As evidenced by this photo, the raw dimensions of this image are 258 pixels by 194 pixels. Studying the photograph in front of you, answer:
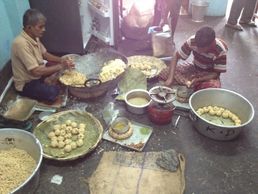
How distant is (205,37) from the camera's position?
2414 mm

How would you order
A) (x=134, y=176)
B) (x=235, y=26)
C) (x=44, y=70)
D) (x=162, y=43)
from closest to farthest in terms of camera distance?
1. (x=134, y=176)
2. (x=44, y=70)
3. (x=162, y=43)
4. (x=235, y=26)

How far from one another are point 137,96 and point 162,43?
3.22 feet

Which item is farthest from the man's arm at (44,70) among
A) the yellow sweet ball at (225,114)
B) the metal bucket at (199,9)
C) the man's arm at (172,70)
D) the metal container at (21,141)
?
the metal bucket at (199,9)

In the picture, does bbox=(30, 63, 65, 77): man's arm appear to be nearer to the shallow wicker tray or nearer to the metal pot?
the metal pot

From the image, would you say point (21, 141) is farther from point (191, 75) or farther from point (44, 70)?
point (191, 75)

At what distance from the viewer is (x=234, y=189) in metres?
2.00

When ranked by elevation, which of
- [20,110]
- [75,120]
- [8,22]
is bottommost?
[75,120]

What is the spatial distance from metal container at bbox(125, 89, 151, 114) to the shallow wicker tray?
378 mm

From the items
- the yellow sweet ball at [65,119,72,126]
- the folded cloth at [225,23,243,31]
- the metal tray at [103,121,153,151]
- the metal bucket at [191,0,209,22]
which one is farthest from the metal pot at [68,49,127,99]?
the folded cloth at [225,23,243,31]

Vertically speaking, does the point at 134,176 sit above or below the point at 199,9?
below

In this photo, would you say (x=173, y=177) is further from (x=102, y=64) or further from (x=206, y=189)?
(x=102, y=64)

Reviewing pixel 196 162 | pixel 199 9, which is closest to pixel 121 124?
pixel 196 162

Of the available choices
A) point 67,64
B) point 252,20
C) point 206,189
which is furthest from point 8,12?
point 252,20

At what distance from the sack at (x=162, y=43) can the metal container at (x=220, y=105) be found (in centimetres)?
101
